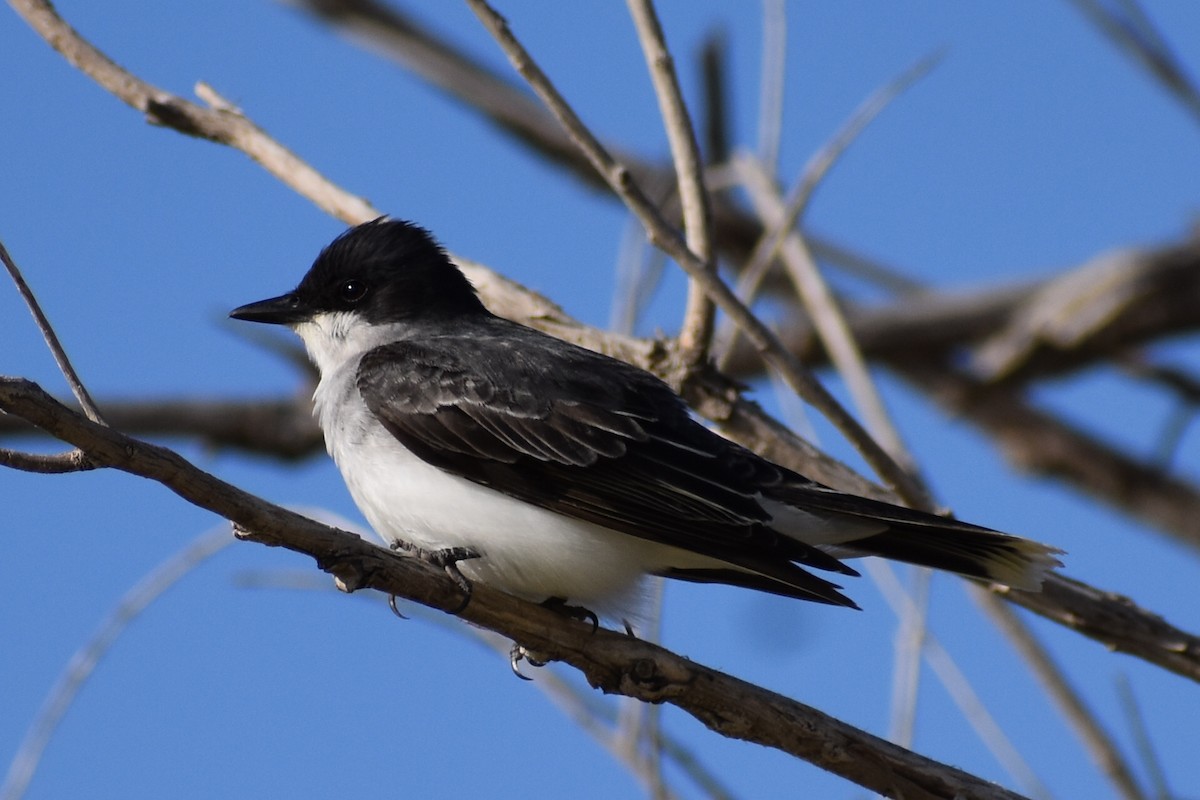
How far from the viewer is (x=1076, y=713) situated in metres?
Answer: 5.18

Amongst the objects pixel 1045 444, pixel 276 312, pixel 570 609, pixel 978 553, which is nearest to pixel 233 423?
pixel 276 312

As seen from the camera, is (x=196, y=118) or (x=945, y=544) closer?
(x=945, y=544)

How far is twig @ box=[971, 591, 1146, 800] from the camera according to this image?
516cm

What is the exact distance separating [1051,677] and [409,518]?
2261 millimetres

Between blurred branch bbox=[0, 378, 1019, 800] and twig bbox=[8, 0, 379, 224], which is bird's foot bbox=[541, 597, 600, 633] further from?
twig bbox=[8, 0, 379, 224]

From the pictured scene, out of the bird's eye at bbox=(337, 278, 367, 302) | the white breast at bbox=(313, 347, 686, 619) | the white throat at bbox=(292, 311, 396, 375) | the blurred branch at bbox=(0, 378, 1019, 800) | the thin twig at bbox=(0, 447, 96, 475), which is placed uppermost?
the bird's eye at bbox=(337, 278, 367, 302)

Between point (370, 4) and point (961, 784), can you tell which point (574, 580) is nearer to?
point (961, 784)

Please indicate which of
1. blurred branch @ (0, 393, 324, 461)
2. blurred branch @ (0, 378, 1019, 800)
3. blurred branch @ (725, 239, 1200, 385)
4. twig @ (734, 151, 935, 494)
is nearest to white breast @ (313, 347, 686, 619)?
blurred branch @ (0, 378, 1019, 800)

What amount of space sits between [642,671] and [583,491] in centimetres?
75

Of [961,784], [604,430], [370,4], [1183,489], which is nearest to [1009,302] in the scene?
[1183,489]

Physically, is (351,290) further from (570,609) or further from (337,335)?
(570,609)

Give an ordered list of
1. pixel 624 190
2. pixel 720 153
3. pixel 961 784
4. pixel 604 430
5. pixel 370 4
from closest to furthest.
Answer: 1. pixel 961 784
2. pixel 624 190
3. pixel 604 430
4. pixel 720 153
5. pixel 370 4

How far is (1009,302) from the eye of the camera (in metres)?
10.3

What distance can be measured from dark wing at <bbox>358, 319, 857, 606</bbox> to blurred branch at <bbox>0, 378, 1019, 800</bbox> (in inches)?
16.0
